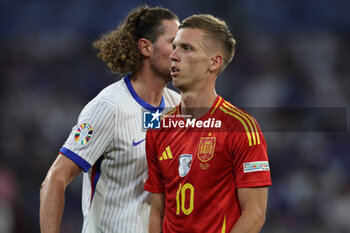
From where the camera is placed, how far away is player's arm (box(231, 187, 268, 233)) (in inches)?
96.7

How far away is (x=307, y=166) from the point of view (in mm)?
6902

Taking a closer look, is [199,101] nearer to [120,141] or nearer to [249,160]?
[249,160]

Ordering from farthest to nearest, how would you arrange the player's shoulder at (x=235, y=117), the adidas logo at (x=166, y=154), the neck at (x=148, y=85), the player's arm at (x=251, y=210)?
the neck at (x=148, y=85) → the adidas logo at (x=166, y=154) → the player's shoulder at (x=235, y=117) → the player's arm at (x=251, y=210)

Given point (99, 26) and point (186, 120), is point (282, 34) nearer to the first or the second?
point (99, 26)

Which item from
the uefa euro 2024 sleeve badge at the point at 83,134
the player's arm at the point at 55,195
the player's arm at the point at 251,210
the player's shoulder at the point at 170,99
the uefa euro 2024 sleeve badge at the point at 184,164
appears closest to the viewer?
the player's arm at the point at 251,210

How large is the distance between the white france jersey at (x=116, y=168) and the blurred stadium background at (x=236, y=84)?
347cm

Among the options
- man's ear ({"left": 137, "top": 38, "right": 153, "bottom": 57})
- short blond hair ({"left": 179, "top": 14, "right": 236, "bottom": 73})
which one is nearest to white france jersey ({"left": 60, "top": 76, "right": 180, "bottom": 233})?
man's ear ({"left": 137, "top": 38, "right": 153, "bottom": 57})

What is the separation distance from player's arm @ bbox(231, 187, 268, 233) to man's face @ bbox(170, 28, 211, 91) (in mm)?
671

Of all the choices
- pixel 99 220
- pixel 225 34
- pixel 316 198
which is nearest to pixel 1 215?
pixel 99 220

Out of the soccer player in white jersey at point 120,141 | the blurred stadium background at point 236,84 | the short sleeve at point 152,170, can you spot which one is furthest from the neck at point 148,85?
the blurred stadium background at point 236,84

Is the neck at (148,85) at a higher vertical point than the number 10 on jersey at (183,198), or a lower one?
higher

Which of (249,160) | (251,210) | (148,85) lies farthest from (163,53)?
(251,210)

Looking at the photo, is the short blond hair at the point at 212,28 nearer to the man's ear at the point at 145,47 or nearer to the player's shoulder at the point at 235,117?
the player's shoulder at the point at 235,117

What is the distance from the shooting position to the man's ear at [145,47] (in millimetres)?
3475
